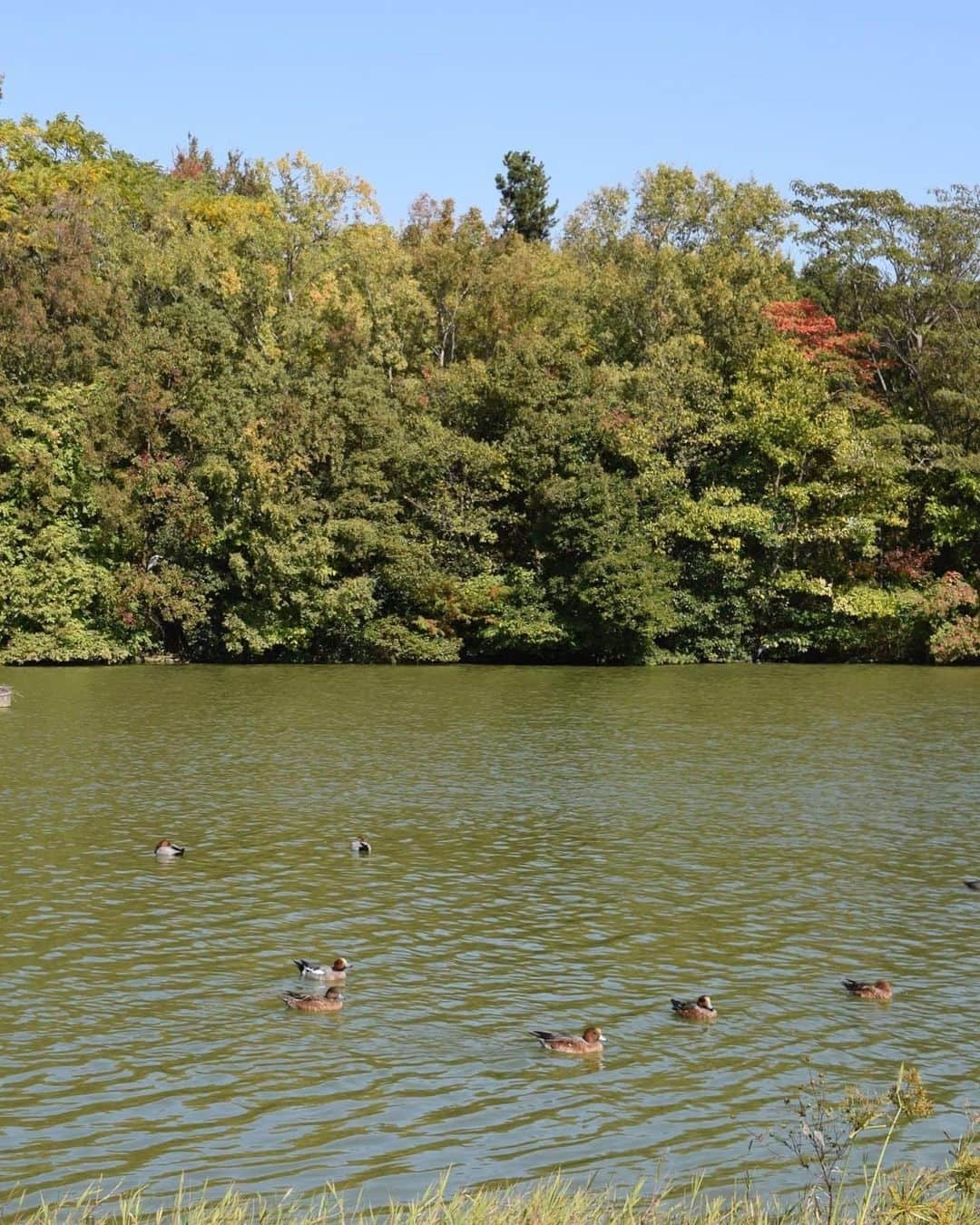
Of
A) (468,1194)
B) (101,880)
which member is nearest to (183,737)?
(101,880)

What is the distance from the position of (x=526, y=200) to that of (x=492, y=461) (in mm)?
47161

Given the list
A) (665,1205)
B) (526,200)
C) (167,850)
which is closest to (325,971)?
(665,1205)

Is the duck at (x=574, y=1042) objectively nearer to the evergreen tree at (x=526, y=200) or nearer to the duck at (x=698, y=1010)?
the duck at (x=698, y=1010)

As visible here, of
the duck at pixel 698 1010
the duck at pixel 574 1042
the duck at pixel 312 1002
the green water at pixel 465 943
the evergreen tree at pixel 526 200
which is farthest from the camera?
the evergreen tree at pixel 526 200

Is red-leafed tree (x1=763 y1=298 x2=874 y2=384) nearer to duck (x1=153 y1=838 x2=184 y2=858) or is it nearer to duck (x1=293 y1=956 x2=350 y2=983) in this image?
duck (x1=153 y1=838 x2=184 y2=858)

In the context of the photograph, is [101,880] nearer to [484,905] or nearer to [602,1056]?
[484,905]

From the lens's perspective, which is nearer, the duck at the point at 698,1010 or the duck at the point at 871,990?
the duck at the point at 698,1010

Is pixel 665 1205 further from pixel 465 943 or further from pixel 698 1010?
pixel 465 943

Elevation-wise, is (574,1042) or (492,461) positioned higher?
(492,461)

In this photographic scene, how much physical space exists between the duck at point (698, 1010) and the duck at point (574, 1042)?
4.80 ft

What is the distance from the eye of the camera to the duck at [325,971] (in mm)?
17625

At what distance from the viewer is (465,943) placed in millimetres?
19641

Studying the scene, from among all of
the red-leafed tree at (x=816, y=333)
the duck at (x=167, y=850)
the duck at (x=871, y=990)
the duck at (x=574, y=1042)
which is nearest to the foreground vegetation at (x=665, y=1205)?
the duck at (x=574, y=1042)

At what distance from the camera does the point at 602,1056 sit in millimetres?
15250
